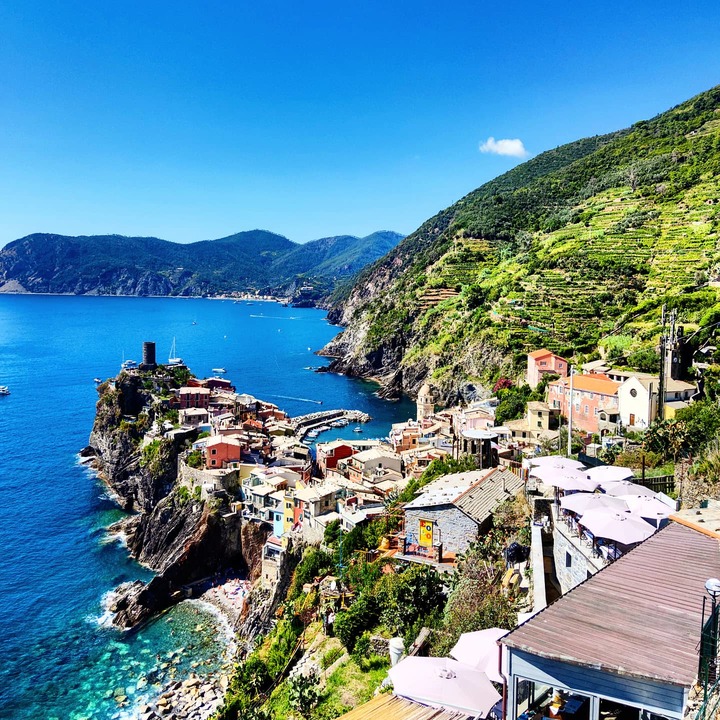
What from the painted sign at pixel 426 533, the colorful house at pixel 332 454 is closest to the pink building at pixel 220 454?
the colorful house at pixel 332 454

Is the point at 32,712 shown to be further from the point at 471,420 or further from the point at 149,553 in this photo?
the point at 471,420

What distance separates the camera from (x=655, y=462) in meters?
22.4

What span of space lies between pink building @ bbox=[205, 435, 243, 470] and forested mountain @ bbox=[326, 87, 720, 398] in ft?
105

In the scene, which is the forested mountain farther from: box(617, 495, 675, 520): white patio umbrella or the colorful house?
box(617, 495, 675, 520): white patio umbrella

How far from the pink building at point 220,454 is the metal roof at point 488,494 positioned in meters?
22.3

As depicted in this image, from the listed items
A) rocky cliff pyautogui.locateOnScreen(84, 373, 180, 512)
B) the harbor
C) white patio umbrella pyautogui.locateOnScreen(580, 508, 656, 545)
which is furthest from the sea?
white patio umbrella pyautogui.locateOnScreen(580, 508, 656, 545)

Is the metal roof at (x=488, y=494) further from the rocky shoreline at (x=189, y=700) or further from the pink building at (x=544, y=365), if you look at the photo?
the pink building at (x=544, y=365)

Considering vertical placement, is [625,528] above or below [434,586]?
above

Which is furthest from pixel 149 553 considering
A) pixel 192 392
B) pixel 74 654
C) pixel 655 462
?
pixel 655 462

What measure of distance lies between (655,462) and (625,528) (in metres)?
12.0

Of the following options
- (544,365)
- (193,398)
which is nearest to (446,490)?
(544,365)

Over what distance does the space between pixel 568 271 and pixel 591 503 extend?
61.4m

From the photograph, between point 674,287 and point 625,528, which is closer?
point 625,528

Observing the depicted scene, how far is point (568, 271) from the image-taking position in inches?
2756
